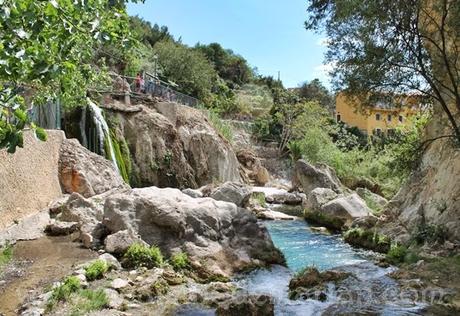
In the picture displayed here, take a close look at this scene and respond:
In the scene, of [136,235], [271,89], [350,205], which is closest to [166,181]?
[350,205]

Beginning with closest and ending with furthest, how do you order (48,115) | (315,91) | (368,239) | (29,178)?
(29,178), (368,239), (48,115), (315,91)

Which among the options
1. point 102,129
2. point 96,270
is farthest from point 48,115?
point 96,270

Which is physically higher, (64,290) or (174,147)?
(174,147)

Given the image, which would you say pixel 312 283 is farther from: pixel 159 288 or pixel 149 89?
pixel 149 89

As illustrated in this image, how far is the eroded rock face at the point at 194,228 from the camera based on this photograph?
10977 millimetres

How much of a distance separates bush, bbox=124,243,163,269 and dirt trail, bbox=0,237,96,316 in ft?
3.25

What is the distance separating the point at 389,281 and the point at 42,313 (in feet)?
23.6

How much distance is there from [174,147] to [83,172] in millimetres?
10423

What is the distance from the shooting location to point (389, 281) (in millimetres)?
10312

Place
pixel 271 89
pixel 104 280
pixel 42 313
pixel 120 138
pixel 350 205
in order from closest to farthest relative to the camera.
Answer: pixel 42 313
pixel 104 280
pixel 350 205
pixel 120 138
pixel 271 89

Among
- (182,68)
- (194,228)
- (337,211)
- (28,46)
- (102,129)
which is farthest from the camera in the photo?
(182,68)

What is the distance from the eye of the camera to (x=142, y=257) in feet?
32.9

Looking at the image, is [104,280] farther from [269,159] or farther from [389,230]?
[269,159]

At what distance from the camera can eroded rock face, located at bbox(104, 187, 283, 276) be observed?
10977 millimetres
